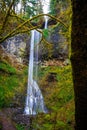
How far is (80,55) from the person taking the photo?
76.1 inches

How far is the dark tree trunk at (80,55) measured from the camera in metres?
1.87

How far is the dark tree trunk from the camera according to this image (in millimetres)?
1870

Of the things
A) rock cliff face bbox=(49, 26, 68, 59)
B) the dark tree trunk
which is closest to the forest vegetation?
the dark tree trunk

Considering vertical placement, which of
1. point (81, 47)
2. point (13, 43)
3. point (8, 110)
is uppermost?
point (13, 43)

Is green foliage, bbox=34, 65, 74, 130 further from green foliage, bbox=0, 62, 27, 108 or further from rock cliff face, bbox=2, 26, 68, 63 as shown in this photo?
rock cliff face, bbox=2, 26, 68, 63

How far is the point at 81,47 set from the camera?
6.29 ft

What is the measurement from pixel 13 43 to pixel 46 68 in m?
4.92

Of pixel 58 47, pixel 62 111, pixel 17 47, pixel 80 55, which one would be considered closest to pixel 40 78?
pixel 58 47

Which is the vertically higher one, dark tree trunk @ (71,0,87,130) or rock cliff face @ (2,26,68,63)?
rock cliff face @ (2,26,68,63)

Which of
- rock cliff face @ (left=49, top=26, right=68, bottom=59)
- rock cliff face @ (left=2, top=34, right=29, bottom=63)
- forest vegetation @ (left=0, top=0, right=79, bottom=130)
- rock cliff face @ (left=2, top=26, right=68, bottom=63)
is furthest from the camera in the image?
rock cliff face @ (left=2, top=34, right=29, bottom=63)

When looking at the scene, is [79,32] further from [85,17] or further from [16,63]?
[16,63]

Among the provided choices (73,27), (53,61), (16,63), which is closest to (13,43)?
(16,63)

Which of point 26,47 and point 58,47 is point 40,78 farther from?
point 26,47

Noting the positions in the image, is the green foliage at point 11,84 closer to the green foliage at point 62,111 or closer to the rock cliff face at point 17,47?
the rock cliff face at point 17,47
